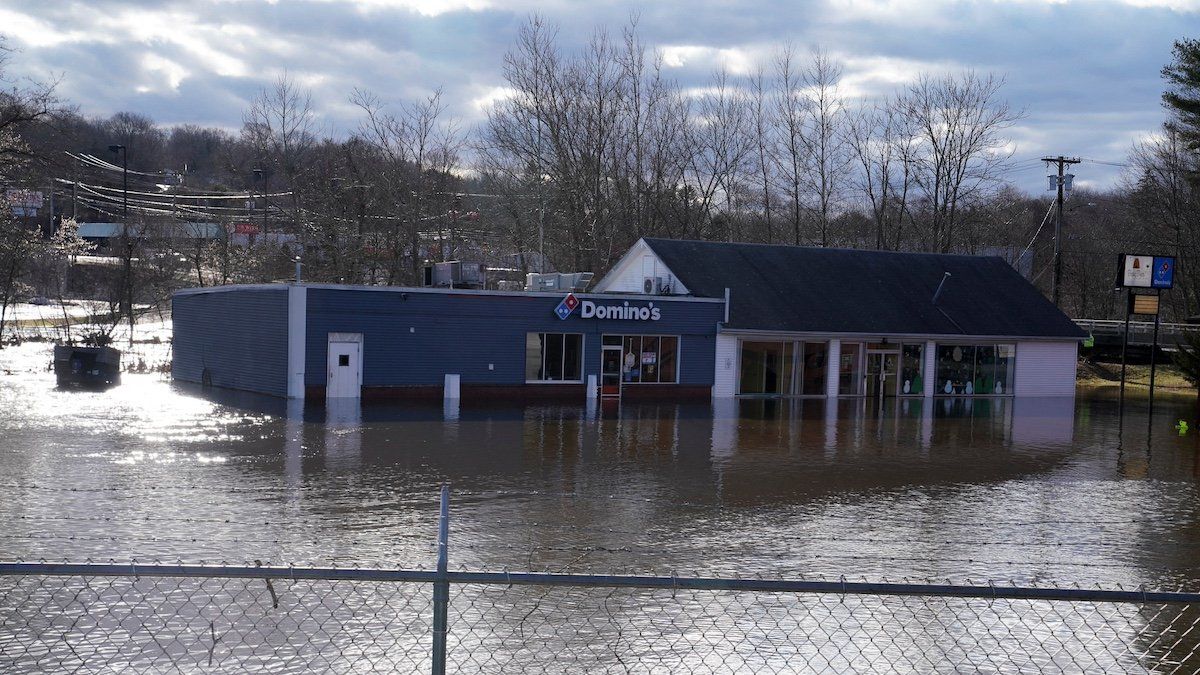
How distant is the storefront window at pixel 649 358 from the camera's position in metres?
36.1

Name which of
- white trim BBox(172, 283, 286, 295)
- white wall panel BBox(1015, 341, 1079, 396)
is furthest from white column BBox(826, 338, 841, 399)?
white trim BBox(172, 283, 286, 295)

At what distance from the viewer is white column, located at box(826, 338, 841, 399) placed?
3809 centimetres

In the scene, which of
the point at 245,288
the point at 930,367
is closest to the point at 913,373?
the point at 930,367

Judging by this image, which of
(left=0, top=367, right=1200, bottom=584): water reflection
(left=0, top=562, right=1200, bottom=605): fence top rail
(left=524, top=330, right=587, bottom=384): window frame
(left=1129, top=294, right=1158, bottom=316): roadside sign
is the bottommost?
(left=0, top=367, right=1200, bottom=584): water reflection

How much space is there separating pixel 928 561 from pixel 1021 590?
7284 mm

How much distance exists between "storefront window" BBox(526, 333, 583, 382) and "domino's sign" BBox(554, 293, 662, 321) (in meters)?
0.93

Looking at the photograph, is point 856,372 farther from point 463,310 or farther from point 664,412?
point 463,310

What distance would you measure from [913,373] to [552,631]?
108 feet

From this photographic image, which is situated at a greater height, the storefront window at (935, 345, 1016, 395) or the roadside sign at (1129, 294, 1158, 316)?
the roadside sign at (1129, 294, 1158, 316)

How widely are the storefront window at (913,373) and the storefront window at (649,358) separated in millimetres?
9395

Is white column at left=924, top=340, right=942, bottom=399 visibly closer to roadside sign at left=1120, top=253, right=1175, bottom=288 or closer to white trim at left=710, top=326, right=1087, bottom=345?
white trim at left=710, top=326, right=1087, bottom=345

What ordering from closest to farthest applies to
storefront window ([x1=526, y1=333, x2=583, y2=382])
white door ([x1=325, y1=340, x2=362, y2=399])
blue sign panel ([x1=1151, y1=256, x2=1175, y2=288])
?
white door ([x1=325, y1=340, x2=362, y2=399])
storefront window ([x1=526, y1=333, x2=583, y2=382])
blue sign panel ([x1=1151, y1=256, x2=1175, y2=288])

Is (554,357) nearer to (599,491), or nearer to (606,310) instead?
(606,310)

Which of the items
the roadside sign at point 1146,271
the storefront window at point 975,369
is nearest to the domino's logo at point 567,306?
the storefront window at point 975,369
